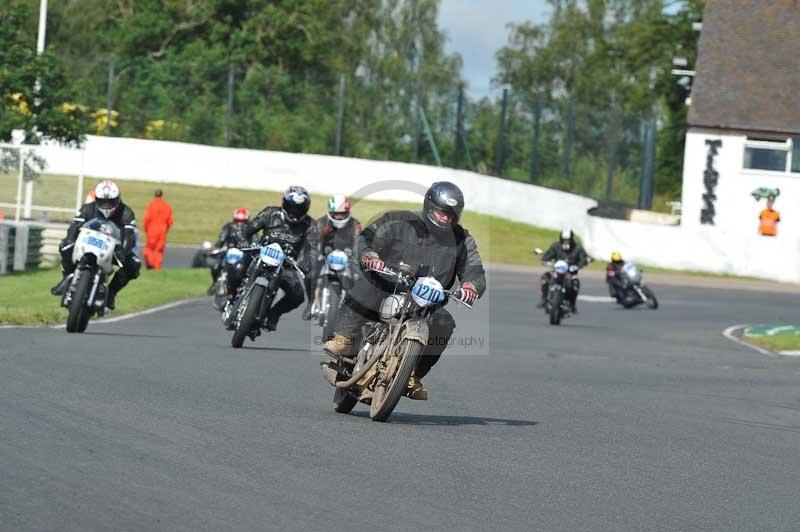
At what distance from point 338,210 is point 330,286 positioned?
95cm

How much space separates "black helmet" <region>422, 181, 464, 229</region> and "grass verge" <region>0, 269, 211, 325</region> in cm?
903

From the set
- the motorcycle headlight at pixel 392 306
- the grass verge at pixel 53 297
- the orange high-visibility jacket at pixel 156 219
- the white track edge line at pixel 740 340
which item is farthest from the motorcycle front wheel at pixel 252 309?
the orange high-visibility jacket at pixel 156 219

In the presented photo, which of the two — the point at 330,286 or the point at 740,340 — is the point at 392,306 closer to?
the point at 330,286

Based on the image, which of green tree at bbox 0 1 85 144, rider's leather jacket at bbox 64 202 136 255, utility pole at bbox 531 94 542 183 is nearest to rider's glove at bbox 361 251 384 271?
rider's leather jacket at bbox 64 202 136 255

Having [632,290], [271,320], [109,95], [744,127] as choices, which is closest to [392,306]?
[271,320]

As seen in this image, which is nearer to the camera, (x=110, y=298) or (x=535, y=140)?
(x=110, y=298)

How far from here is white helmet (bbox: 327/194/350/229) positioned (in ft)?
62.0

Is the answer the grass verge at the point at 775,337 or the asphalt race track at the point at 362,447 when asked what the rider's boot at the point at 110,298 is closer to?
the asphalt race track at the point at 362,447

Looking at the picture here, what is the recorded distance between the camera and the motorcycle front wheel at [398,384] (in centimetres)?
963

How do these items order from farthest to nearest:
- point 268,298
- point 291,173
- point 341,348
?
point 291,173, point 268,298, point 341,348

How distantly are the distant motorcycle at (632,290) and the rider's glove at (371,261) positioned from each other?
78.1 feet

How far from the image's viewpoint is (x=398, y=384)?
31.9 feet

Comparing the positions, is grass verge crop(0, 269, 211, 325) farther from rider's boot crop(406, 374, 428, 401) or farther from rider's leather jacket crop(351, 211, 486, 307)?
rider's boot crop(406, 374, 428, 401)

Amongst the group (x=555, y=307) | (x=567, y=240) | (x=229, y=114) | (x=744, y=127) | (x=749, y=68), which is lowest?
(x=555, y=307)
